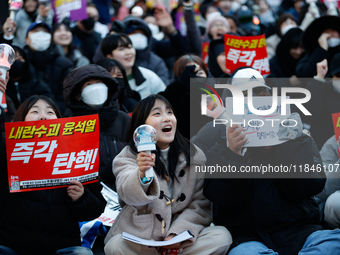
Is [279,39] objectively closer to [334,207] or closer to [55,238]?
[334,207]

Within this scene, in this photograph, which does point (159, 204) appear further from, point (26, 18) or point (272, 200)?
point (26, 18)

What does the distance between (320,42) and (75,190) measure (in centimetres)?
392

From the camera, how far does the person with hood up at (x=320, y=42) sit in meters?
5.72

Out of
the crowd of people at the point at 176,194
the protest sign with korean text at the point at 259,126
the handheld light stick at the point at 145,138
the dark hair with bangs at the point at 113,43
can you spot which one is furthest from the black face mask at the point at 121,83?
the handheld light stick at the point at 145,138

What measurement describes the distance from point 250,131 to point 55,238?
1.62 metres

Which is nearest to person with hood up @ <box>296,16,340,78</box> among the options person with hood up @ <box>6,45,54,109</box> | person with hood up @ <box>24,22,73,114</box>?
person with hood up @ <box>24,22,73,114</box>

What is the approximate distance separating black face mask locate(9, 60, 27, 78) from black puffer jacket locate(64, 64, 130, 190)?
1.58 m

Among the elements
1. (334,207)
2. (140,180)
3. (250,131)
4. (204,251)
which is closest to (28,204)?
(140,180)

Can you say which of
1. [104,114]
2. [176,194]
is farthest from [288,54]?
[176,194]

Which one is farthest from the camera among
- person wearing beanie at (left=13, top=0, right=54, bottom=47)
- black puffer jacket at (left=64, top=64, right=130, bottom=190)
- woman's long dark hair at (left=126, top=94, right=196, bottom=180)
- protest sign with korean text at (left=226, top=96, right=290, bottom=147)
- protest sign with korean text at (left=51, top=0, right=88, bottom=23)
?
person wearing beanie at (left=13, top=0, right=54, bottom=47)

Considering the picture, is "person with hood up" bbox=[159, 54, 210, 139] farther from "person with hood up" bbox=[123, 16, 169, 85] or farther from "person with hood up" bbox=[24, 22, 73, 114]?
"person with hood up" bbox=[24, 22, 73, 114]

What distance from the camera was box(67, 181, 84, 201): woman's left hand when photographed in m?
3.31

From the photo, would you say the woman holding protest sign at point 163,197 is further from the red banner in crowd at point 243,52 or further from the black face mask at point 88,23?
the black face mask at point 88,23

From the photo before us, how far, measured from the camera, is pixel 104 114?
175 inches
